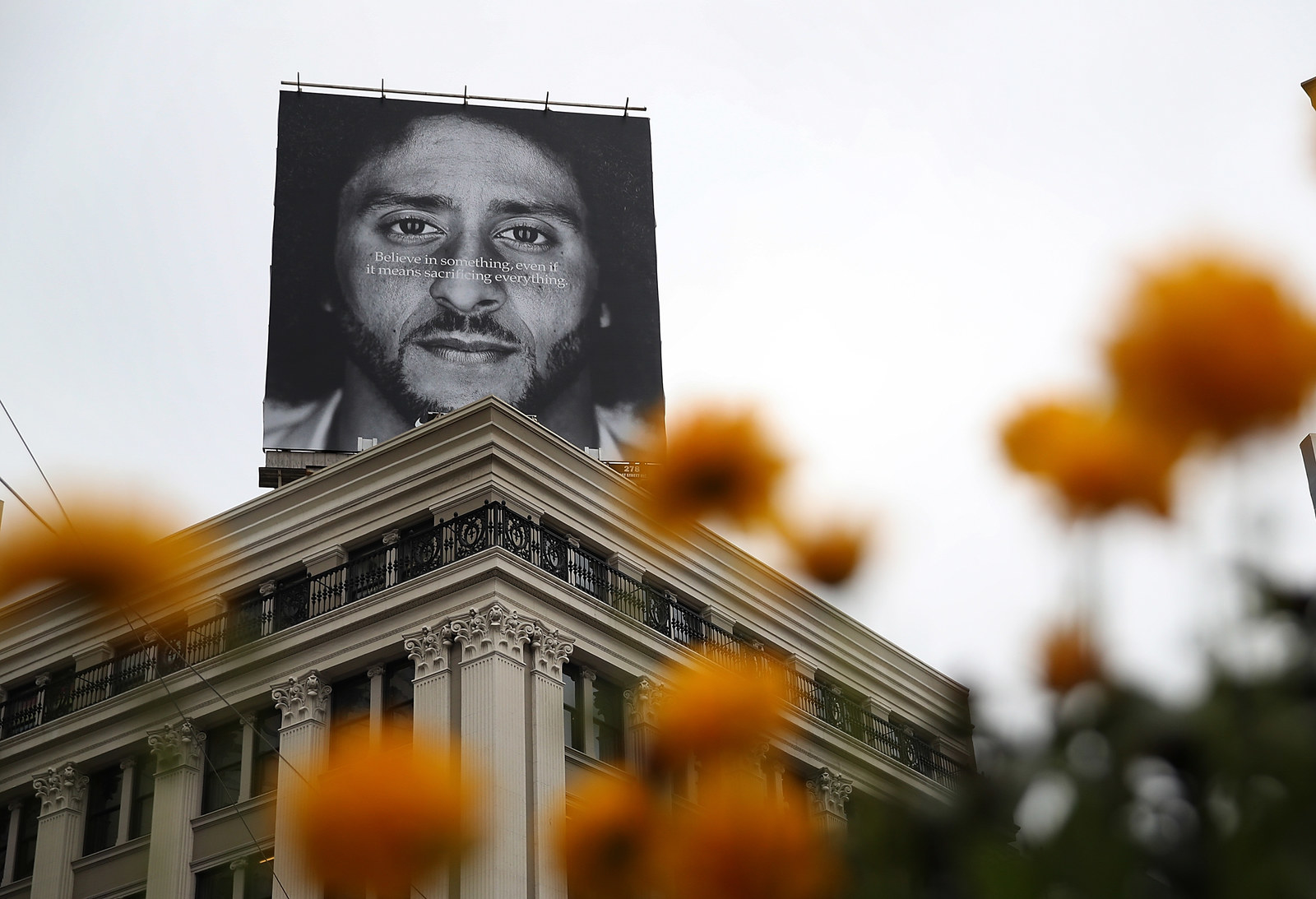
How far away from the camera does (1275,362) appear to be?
6.82 feet

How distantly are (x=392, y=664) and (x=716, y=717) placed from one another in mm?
27161

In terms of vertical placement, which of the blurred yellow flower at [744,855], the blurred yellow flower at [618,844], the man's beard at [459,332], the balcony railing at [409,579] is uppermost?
the man's beard at [459,332]

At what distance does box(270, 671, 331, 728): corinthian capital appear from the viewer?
29344mm

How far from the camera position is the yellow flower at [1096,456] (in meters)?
2.23

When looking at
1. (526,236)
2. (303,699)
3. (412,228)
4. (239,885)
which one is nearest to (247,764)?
(303,699)

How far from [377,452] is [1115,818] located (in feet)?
97.2

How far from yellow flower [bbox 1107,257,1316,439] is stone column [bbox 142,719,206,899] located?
2833 centimetres

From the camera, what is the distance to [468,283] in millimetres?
46625

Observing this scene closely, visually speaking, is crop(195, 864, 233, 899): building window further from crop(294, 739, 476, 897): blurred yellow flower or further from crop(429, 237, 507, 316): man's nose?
crop(294, 739, 476, 897): blurred yellow flower

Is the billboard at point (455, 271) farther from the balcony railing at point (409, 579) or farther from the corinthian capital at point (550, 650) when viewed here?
the corinthian capital at point (550, 650)

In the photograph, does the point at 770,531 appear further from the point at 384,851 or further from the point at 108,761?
the point at 108,761

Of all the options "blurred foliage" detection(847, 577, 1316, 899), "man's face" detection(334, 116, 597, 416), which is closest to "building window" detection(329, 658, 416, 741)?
"man's face" detection(334, 116, 597, 416)

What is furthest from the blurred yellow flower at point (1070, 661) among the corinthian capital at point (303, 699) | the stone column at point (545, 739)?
the corinthian capital at point (303, 699)

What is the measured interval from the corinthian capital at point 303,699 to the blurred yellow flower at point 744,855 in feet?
91.1
